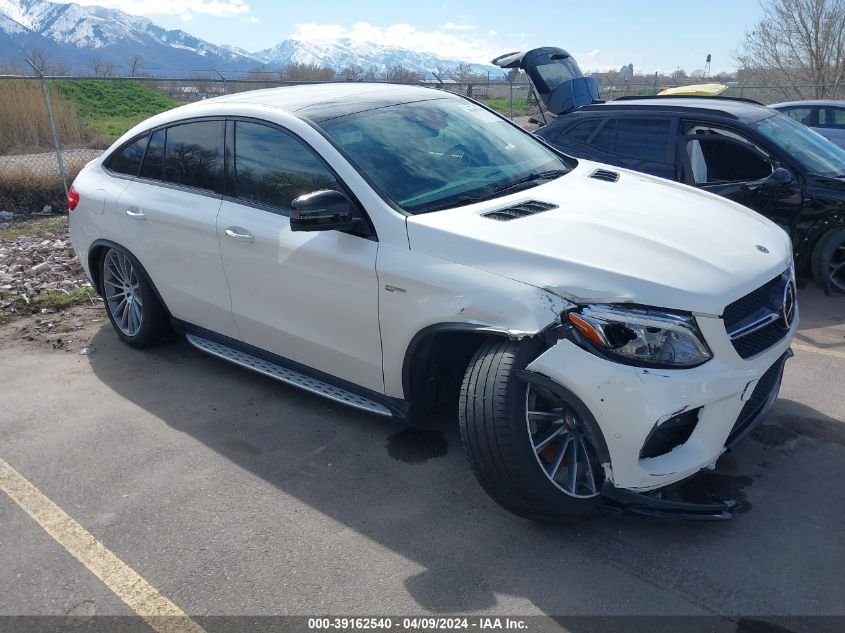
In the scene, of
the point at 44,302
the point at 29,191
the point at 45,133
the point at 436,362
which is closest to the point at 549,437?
the point at 436,362

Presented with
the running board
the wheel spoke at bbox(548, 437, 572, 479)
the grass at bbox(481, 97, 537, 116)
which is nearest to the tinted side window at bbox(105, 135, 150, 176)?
the running board

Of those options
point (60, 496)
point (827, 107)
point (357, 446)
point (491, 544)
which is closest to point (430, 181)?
point (357, 446)

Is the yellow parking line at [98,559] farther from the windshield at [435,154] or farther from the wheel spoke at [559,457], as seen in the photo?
the windshield at [435,154]

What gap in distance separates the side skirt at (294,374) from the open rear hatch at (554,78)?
4.90 m

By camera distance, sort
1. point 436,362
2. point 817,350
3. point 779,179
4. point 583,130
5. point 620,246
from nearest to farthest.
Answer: point 620,246 < point 436,362 < point 817,350 < point 779,179 < point 583,130

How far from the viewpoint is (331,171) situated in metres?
3.88

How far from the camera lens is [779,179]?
6305mm

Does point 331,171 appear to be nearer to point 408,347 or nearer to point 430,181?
point 430,181

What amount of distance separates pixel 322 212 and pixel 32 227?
753 centimetres

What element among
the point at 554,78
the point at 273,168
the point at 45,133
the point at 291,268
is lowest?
the point at 291,268

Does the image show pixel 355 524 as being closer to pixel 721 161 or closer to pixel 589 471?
pixel 589 471

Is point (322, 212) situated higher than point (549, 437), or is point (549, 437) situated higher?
point (322, 212)

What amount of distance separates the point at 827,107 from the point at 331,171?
40.2ft

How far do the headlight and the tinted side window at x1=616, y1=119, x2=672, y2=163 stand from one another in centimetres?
434
